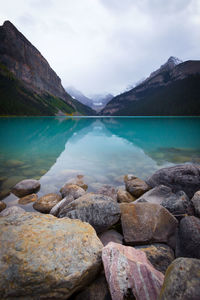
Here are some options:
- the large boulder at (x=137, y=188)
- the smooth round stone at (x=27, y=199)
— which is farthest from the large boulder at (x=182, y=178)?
the smooth round stone at (x=27, y=199)

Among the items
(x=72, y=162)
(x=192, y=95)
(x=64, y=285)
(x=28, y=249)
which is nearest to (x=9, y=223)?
(x=28, y=249)

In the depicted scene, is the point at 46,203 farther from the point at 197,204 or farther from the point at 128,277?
the point at 197,204

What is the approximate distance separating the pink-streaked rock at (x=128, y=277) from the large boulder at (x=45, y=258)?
12.1 inches

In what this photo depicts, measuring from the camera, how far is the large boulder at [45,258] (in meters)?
2.29

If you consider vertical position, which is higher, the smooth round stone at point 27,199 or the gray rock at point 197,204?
the gray rock at point 197,204

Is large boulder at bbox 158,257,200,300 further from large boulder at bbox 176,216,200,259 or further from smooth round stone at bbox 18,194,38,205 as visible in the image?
smooth round stone at bbox 18,194,38,205

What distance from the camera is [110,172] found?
38.0 ft

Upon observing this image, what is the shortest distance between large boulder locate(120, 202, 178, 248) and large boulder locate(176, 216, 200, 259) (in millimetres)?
310

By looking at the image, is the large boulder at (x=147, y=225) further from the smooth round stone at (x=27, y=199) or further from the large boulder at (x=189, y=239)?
the smooth round stone at (x=27, y=199)

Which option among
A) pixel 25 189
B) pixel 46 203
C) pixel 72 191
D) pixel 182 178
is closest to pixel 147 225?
pixel 182 178

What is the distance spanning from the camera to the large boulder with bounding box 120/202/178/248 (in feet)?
12.7

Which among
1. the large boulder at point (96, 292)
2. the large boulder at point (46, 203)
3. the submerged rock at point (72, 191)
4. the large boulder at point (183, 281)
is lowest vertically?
the large boulder at point (46, 203)

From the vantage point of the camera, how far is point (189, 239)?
3502 mm

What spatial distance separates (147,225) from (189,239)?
1006mm
